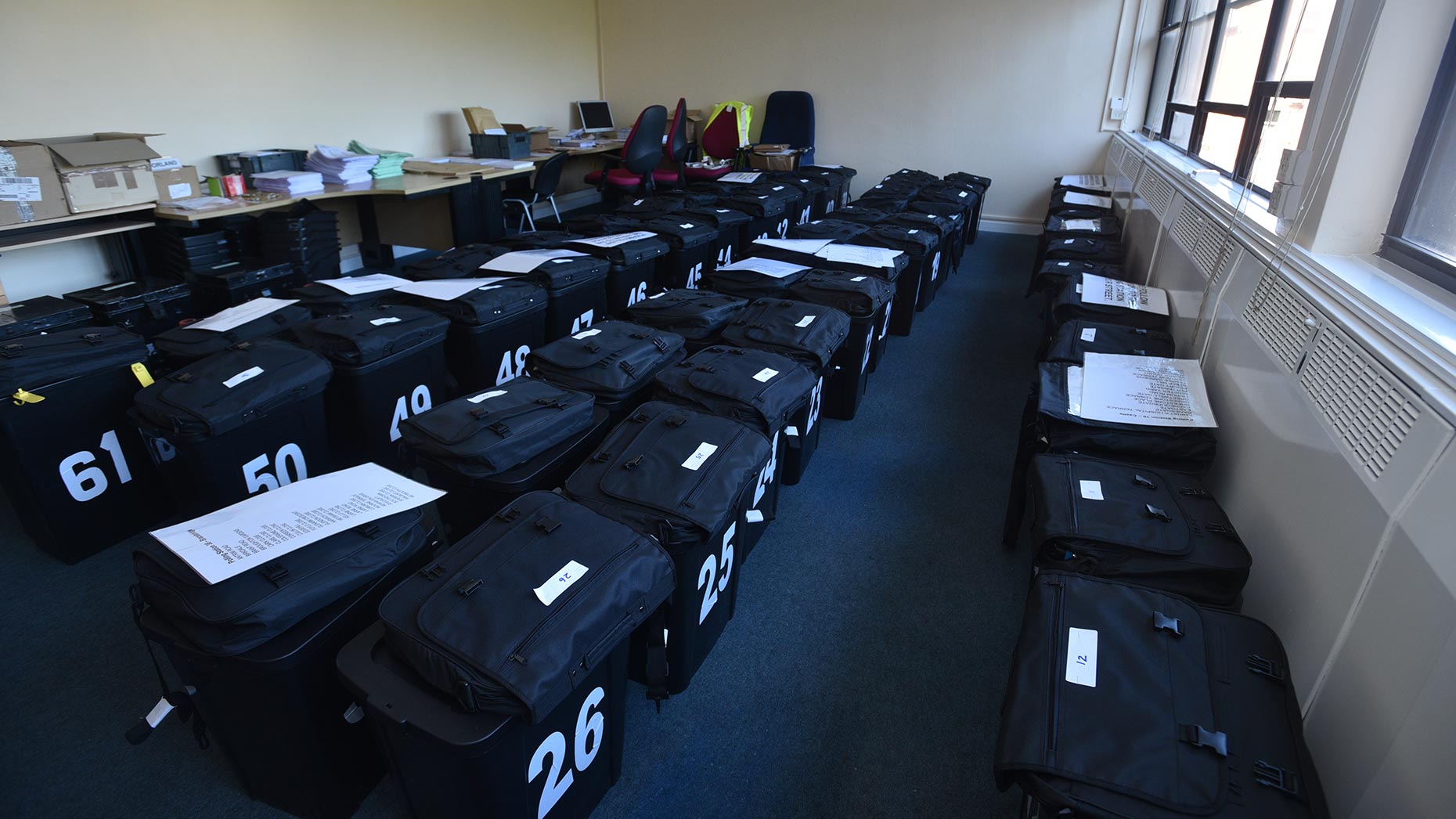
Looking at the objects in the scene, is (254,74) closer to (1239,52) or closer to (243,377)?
(243,377)

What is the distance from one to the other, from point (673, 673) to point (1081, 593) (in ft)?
2.92

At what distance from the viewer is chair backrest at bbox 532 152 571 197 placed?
529cm

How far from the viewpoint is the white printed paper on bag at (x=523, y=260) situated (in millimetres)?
2904

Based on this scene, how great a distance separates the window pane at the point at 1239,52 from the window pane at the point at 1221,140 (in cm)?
10

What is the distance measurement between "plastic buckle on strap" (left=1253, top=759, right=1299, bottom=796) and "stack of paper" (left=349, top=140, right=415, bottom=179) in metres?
4.98

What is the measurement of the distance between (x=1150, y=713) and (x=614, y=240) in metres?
2.92

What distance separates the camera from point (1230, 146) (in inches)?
144

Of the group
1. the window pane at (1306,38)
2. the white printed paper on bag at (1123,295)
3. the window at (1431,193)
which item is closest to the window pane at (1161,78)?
the window pane at (1306,38)

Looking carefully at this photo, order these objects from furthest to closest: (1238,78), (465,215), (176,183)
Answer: (465,215) → (1238,78) → (176,183)

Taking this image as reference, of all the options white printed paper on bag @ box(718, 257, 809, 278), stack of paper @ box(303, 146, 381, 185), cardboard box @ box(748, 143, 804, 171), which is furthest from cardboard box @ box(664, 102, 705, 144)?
white printed paper on bag @ box(718, 257, 809, 278)

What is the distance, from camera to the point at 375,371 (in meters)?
2.24

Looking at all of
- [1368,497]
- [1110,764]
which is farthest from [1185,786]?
[1368,497]

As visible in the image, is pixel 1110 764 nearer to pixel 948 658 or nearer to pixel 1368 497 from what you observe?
pixel 1368 497

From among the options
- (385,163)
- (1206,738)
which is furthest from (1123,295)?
(385,163)
